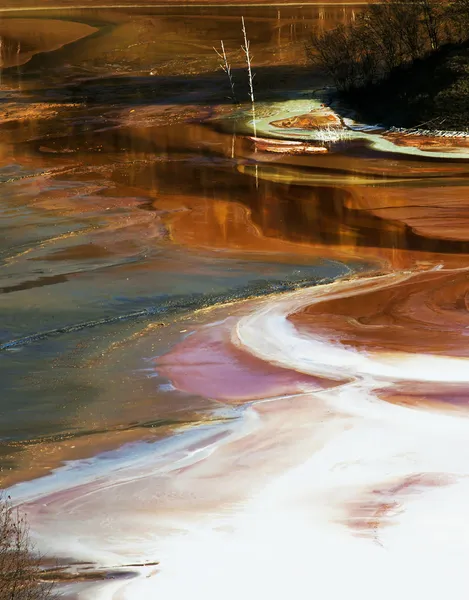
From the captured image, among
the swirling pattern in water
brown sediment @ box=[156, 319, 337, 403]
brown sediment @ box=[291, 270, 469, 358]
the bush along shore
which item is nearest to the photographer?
the swirling pattern in water

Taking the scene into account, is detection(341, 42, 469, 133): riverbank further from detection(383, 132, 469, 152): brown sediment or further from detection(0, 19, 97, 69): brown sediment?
detection(0, 19, 97, 69): brown sediment

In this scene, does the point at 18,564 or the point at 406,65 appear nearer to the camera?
the point at 18,564

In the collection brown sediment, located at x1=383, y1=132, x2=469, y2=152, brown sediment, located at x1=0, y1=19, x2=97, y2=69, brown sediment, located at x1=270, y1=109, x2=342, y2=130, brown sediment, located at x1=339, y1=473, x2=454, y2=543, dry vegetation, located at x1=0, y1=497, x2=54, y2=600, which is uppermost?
brown sediment, located at x1=0, y1=19, x2=97, y2=69

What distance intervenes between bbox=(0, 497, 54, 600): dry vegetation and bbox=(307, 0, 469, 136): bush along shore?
18.6 metres

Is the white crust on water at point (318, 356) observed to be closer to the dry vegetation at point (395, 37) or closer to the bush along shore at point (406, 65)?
the bush along shore at point (406, 65)

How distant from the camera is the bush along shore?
2634 centimetres

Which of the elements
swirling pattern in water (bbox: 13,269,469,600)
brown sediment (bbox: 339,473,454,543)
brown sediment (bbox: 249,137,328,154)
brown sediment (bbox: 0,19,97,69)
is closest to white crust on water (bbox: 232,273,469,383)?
swirling pattern in water (bbox: 13,269,469,600)

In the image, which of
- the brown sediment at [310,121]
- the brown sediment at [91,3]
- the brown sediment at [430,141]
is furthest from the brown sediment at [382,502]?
the brown sediment at [91,3]

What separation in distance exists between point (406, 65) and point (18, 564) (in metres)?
24.9

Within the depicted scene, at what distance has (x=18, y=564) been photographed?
7.63m

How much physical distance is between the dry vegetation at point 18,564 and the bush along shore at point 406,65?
1859 cm

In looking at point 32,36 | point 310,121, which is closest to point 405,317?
point 310,121

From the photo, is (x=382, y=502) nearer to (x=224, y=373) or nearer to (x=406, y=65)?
(x=224, y=373)

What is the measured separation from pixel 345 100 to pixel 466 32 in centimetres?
376
